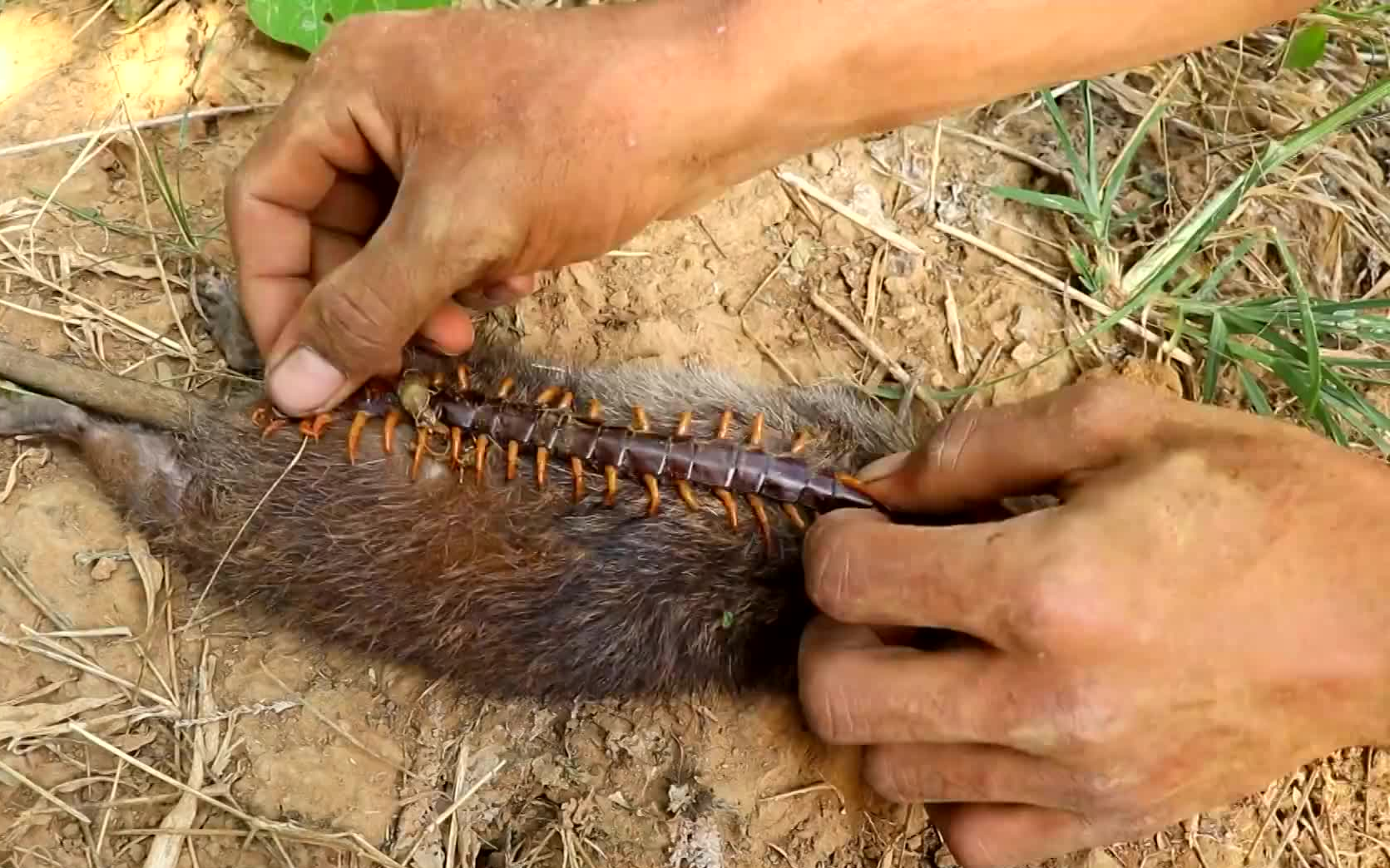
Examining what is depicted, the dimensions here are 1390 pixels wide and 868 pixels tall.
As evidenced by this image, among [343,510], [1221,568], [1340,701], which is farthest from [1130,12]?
[343,510]

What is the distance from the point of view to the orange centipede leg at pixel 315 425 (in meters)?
2.53

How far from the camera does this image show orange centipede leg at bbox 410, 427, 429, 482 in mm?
2557

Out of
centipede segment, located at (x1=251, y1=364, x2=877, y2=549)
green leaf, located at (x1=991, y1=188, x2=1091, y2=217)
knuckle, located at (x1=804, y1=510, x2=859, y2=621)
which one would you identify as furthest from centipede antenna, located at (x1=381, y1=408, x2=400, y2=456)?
green leaf, located at (x1=991, y1=188, x2=1091, y2=217)

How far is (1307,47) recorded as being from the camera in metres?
3.43

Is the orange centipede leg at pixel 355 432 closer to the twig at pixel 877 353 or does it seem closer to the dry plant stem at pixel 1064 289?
the twig at pixel 877 353

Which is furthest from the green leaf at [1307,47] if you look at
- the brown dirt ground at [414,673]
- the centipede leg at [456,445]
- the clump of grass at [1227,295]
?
the centipede leg at [456,445]

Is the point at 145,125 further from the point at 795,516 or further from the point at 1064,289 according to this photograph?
the point at 1064,289

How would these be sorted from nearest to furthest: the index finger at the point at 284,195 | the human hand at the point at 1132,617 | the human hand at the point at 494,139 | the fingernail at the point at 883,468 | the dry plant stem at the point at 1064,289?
the human hand at the point at 1132,617
the human hand at the point at 494,139
the index finger at the point at 284,195
the fingernail at the point at 883,468
the dry plant stem at the point at 1064,289

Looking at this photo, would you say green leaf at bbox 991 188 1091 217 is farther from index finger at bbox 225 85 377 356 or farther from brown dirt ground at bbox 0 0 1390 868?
index finger at bbox 225 85 377 356

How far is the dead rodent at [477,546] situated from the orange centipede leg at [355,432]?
23 millimetres

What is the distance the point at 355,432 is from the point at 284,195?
22.4 inches

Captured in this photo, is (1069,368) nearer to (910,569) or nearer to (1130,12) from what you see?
(1130,12)

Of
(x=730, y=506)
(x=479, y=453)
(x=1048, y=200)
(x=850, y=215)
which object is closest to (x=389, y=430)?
(x=479, y=453)

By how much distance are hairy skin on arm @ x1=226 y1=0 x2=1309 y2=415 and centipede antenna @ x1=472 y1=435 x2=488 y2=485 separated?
1.04 feet
